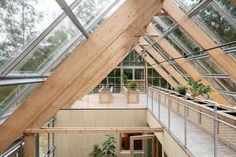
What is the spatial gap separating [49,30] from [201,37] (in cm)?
Result: 458

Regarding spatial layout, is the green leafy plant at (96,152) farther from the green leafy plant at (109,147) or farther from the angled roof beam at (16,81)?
the angled roof beam at (16,81)

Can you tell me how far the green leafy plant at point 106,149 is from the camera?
12.8m

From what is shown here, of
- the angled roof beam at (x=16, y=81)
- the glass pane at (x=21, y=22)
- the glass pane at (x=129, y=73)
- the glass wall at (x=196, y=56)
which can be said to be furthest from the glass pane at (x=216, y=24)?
the glass pane at (x=129, y=73)

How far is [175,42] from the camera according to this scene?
34.6 feet

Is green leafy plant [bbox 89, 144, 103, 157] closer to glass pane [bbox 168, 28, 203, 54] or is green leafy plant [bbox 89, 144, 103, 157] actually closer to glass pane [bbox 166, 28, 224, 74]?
glass pane [bbox 166, 28, 224, 74]

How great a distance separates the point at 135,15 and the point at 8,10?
7.14 ft

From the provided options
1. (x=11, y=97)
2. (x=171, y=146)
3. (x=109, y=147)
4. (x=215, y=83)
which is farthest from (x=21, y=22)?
(x=109, y=147)

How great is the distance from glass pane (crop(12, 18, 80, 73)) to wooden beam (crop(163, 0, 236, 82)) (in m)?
3.30

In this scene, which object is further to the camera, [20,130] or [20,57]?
A: [20,130]

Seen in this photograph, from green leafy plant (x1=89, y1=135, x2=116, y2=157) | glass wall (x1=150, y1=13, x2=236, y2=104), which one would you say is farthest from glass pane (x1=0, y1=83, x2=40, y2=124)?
green leafy plant (x1=89, y1=135, x2=116, y2=157)

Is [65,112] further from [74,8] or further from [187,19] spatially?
[74,8]

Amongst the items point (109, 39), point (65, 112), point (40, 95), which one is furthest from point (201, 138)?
point (65, 112)

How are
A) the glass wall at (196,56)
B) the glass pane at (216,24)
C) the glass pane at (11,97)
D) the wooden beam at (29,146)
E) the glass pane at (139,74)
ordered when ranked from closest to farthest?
the glass pane at (11,97) < the glass pane at (216,24) < the wooden beam at (29,146) < the glass wall at (196,56) < the glass pane at (139,74)

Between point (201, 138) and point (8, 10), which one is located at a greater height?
point (8, 10)
